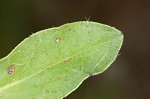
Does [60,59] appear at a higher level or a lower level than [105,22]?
higher

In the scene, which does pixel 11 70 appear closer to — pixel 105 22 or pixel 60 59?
pixel 60 59

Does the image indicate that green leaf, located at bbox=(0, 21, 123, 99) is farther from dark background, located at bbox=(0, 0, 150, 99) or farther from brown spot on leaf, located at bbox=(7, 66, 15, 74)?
dark background, located at bbox=(0, 0, 150, 99)

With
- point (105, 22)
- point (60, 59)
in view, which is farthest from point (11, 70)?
point (105, 22)

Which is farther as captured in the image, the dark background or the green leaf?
the dark background

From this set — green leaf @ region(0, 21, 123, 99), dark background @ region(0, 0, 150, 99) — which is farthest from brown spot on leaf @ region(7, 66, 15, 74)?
dark background @ region(0, 0, 150, 99)

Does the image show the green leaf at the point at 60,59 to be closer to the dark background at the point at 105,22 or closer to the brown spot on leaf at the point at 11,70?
the brown spot on leaf at the point at 11,70

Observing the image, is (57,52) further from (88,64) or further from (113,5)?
(113,5)
